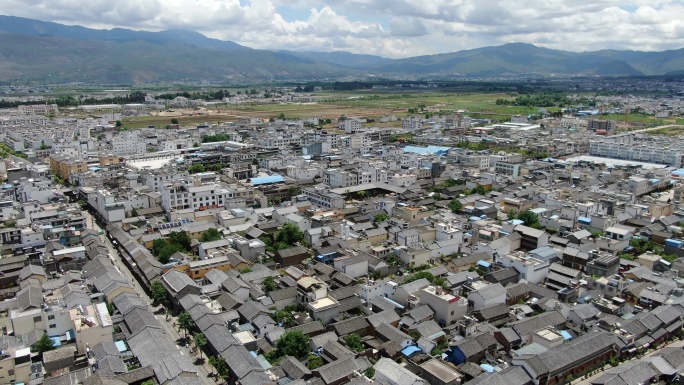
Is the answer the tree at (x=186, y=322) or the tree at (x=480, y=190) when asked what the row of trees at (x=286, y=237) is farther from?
the tree at (x=480, y=190)

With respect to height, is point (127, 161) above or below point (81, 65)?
below

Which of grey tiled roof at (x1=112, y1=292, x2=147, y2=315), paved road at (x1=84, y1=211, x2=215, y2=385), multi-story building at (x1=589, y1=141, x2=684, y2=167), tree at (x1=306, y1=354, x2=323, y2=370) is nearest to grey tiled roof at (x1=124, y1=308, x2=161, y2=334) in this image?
grey tiled roof at (x1=112, y1=292, x2=147, y2=315)

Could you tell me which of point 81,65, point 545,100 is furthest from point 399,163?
point 81,65

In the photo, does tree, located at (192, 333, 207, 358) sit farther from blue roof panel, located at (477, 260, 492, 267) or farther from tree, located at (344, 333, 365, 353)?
blue roof panel, located at (477, 260, 492, 267)

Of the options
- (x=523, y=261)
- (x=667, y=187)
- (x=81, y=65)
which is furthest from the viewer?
(x=81, y=65)

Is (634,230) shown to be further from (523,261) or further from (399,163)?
(399,163)

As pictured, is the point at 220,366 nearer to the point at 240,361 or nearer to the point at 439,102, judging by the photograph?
the point at 240,361

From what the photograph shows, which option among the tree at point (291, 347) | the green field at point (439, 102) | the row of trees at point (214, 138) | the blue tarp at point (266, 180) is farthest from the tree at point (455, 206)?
the green field at point (439, 102)
